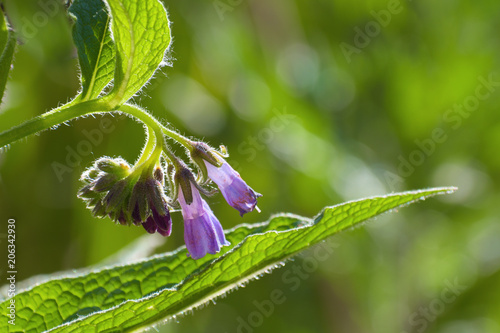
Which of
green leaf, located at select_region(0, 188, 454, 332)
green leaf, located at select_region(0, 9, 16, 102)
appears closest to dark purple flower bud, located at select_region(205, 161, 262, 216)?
green leaf, located at select_region(0, 188, 454, 332)

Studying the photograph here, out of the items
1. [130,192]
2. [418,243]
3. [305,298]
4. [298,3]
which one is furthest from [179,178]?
[298,3]

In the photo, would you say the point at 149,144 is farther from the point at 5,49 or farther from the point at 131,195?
the point at 5,49

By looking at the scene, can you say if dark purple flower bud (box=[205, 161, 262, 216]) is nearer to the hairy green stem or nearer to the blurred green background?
the hairy green stem

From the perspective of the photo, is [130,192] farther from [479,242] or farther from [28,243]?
[479,242]

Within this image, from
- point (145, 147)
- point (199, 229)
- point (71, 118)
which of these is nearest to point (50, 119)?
point (71, 118)

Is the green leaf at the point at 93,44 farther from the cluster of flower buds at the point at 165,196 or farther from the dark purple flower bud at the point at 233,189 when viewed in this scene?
the dark purple flower bud at the point at 233,189
